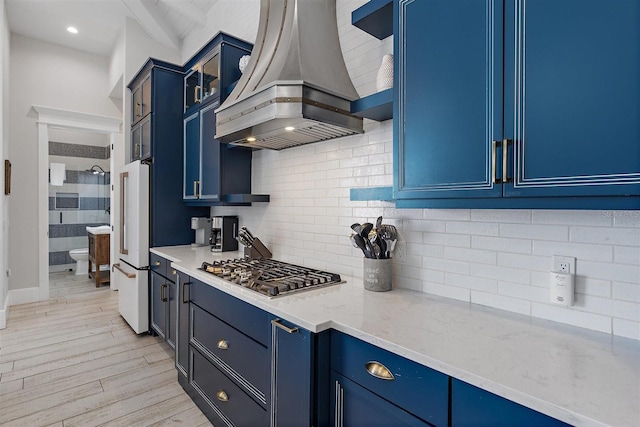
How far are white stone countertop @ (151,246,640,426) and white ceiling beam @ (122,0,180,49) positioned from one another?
12.1 feet

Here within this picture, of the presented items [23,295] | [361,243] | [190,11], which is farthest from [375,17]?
[23,295]

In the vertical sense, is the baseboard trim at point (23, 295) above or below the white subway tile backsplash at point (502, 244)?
below

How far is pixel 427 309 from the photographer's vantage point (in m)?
1.46

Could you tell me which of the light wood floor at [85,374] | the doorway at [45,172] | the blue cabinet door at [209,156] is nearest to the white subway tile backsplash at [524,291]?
the light wood floor at [85,374]

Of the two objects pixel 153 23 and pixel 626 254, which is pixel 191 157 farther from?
pixel 626 254

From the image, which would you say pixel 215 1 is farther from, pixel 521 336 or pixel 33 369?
pixel 521 336

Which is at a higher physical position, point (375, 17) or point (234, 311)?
point (375, 17)

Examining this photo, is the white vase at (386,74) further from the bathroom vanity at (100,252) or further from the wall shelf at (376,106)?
the bathroom vanity at (100,252)

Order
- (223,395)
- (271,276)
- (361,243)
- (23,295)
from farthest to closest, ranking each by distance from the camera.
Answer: (23,295) → (271,276) → (223,395) → (361,243)

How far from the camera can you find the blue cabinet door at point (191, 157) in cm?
316

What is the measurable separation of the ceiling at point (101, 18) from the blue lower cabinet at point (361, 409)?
3.90 meters

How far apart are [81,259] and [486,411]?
272 inches

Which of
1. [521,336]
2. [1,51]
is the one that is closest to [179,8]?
[1,51]

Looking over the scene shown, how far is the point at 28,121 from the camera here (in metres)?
4.45
